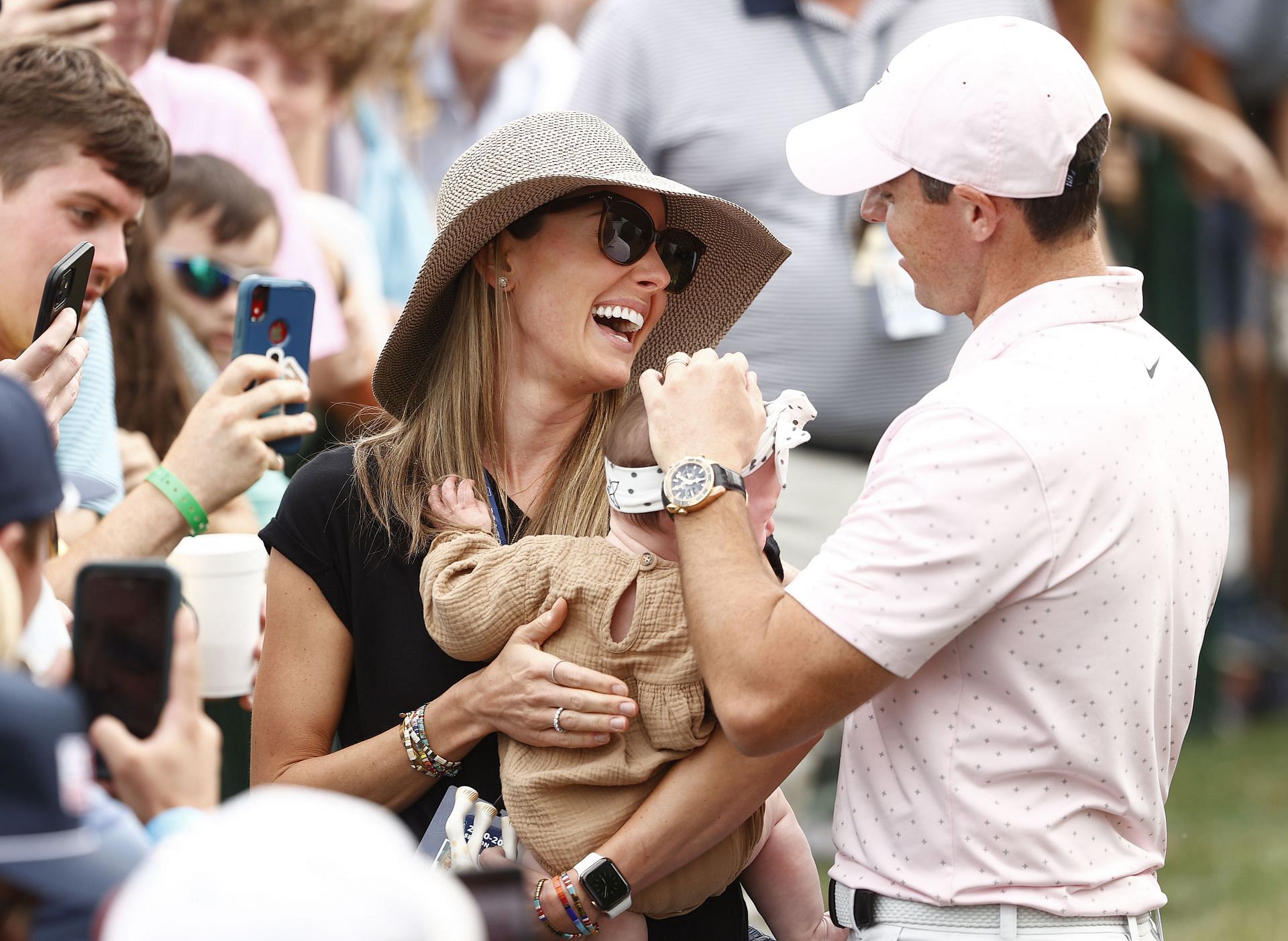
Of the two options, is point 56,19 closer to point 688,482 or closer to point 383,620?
point 383,620

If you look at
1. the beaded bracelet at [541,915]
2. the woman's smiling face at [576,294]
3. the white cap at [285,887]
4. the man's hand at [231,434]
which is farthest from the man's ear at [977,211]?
the man's hand at [231,434]

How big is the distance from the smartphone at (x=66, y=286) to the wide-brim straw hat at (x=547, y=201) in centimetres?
59

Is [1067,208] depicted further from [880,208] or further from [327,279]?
[327,279]

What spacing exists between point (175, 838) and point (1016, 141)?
4.78 ft

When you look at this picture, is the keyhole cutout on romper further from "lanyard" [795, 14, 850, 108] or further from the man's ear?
"lanyard" [795, 14, 850, 108]

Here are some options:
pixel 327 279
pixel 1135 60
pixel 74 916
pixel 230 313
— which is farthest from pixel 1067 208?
pixel 1135 60

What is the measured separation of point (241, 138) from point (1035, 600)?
3101 millimetres

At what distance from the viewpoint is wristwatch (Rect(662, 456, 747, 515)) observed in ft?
7.13

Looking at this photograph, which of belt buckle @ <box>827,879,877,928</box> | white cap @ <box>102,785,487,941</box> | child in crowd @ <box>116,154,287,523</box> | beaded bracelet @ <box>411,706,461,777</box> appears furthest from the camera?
child in crowd @ <box>116,154,287,523</box>

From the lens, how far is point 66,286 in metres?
2.88

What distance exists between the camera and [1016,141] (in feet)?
7.18

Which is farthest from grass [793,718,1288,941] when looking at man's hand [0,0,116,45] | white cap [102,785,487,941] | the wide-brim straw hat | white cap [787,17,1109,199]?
white cap [102,785,487,941]

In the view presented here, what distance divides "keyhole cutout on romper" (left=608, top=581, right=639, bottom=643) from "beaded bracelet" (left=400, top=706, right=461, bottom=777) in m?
0.37

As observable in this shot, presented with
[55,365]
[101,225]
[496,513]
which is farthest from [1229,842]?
[55,365]
